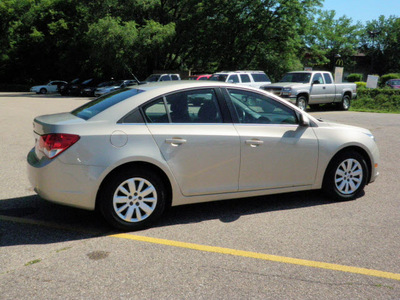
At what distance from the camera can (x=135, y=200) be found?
4434 millimetres

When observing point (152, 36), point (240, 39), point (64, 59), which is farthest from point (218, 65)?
point (64, 59)

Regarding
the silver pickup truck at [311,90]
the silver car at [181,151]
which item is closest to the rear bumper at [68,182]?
the silver car at [181,151]

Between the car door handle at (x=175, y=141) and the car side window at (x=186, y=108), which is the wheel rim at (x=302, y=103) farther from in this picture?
the car door handle at (x=175, y=141)

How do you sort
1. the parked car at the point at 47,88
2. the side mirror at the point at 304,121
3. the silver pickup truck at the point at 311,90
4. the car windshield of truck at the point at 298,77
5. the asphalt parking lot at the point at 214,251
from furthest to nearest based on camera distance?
the parked car at the point at 47,88
the car windshield of truck at the point at 298,77
the silver pickup truck at the point at 311,90
the side mirror at the point at 304,121
the asphalt parking lot at the point at 214,251

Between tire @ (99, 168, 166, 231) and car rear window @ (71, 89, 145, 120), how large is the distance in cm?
82

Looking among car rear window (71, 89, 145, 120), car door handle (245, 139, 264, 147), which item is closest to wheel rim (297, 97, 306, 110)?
car door handle (245, 139, 264, 147)

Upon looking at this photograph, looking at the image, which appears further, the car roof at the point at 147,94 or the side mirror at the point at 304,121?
the side mirror at the point at 304,121

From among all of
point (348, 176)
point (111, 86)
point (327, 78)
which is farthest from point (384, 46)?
point (348, 176)

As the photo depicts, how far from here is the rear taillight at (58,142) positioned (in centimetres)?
421

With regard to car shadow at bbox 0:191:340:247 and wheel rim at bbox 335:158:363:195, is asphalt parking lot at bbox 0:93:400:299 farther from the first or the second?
wheel rim at bbox 335:158:363:195

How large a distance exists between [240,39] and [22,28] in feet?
93.4

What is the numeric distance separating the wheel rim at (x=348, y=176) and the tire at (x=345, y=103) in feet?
55.8

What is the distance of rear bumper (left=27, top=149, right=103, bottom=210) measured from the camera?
166 inches

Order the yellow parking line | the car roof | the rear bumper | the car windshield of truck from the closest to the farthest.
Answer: the yellow parking line
the rear bumper
the car roof
the car windshield of truck
